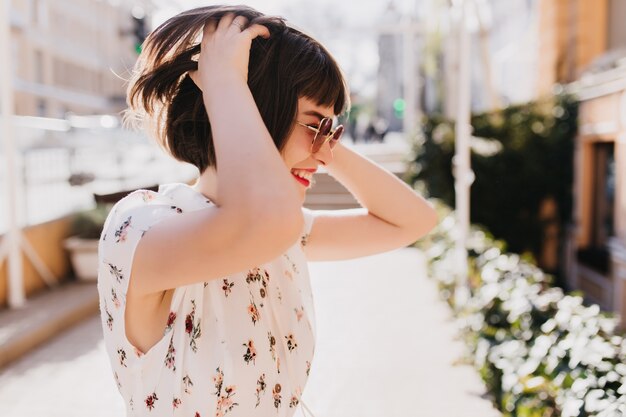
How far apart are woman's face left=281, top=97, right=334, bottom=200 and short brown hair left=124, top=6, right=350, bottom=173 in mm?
15

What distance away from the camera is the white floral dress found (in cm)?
128

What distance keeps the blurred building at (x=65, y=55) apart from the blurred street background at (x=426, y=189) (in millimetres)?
19740

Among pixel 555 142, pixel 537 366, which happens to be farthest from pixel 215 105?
pixel 555 142

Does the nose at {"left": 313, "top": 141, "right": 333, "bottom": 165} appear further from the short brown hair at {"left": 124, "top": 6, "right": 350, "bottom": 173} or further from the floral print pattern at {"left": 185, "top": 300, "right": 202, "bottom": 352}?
the floral print pattern at {"left": 185, "top": 300, "right": 202, "bottom": 352}

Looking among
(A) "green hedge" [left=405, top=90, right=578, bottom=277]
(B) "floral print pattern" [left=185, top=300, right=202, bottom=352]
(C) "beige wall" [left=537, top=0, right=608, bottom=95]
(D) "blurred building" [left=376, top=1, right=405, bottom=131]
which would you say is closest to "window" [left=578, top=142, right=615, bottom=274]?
(A) "green hedge" [left=405, top=90, right=578, bottom=277]

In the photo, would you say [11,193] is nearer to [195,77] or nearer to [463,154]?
[463,154]

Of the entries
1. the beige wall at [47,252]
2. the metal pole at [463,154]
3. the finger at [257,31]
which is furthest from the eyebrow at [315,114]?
the beige wall at [47,252]

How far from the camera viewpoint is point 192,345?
1318mm

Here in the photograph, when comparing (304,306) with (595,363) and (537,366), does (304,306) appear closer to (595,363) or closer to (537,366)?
(595,363)

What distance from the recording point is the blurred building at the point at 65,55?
3562 cm

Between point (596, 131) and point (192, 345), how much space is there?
38.5 ft

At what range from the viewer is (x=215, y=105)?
3.92 ft

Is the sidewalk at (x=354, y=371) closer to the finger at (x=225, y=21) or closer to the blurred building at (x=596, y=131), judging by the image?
the finger at (x=225, y=21)

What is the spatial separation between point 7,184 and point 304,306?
5664mm
